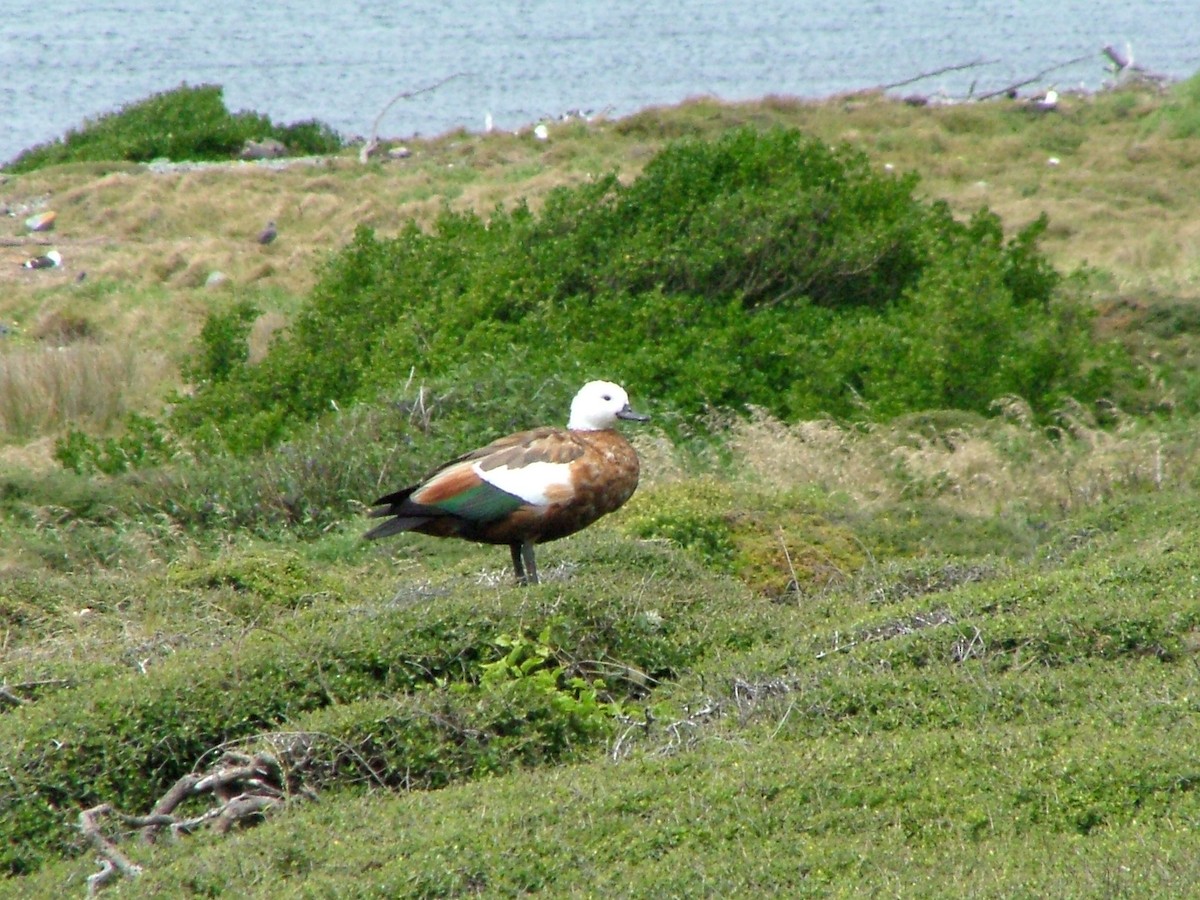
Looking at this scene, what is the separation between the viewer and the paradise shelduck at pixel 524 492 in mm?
7016

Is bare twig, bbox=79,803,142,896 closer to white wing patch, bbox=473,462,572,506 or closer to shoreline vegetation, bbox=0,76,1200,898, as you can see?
shoreline vegetation, bbox=0,76,1200,898

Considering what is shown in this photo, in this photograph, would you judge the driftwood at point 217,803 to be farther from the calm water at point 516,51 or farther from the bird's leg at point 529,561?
the calm water at point 516,51

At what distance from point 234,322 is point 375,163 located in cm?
1733

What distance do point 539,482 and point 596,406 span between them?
0.69m

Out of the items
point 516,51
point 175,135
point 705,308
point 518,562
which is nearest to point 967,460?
point 705,308

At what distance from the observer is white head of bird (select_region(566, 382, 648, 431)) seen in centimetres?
755

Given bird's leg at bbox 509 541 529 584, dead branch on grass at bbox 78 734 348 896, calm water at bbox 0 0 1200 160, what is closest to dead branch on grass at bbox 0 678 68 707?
dead branch on grass at bbox 78 734 348 896

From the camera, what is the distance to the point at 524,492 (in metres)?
7.00

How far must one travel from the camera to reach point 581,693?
6.21 m

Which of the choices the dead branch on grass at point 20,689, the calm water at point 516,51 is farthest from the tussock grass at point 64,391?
the calm water at point 516,51

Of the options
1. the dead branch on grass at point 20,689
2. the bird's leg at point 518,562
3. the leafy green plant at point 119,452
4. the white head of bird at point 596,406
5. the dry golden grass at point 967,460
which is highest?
the white head of bird at point 596,406

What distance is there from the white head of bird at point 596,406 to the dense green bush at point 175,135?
29.3 m

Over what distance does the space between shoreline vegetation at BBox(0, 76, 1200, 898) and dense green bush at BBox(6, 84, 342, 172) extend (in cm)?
1336

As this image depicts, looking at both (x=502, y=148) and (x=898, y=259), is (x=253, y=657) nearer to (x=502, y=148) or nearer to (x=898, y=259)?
(x=898, y=259)
